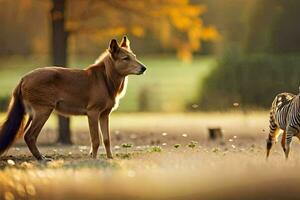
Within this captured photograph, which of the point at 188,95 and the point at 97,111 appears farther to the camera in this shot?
the point at 188,95

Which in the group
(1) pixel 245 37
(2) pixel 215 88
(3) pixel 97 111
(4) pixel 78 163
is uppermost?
(1) pixel 245 37

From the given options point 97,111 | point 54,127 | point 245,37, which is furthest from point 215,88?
point 97,111

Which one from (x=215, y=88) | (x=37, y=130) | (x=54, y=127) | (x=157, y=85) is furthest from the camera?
(x=157, y=85)

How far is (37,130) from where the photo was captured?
12.8 meters

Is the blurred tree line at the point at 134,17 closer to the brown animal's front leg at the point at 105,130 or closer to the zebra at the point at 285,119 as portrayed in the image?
the brown animal's front leg at the point at 105,130

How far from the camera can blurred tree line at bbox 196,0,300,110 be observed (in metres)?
23.2

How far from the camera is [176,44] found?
1833 cm

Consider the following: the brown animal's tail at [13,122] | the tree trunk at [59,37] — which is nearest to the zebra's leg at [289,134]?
the brown animal's tail at [13,122]

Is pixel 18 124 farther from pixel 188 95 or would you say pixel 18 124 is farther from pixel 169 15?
pixel 188 95

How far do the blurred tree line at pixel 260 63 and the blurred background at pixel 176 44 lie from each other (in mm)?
27

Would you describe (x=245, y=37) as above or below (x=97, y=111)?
above

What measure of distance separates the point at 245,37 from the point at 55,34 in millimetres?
8232

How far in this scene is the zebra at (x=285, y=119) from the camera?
12156 millimetres

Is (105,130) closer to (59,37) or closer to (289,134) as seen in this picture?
(289,134)
